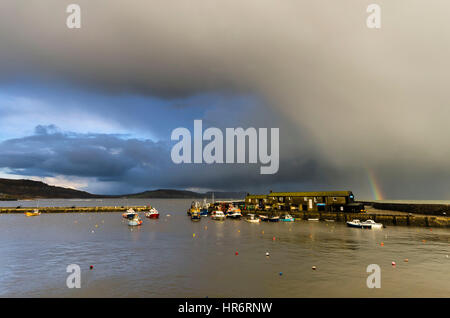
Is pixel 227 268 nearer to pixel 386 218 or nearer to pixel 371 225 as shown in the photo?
pixel 371 225

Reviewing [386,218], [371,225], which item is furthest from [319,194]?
[371,225]

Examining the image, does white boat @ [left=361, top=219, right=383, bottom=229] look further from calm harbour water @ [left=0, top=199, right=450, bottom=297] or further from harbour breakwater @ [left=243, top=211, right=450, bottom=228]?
calm harbour water @ [left=0, top=199, right=450, bottom=297]

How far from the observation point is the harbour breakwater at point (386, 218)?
82000 millimetres

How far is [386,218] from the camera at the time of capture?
298ft

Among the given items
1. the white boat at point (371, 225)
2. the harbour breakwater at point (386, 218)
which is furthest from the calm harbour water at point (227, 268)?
the harbour breakwater at point (386, 218)

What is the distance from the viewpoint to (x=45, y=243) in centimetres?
5738

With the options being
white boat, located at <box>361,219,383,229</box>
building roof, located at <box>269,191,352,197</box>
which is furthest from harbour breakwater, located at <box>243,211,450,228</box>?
white boat, located at <box>361,219,383,229</box>

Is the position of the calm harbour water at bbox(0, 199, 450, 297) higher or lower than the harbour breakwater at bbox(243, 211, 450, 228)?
higher

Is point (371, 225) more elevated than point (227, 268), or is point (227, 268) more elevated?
point (227, 268)

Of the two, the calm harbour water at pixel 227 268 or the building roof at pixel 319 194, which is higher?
the building roof at pixel 319 194

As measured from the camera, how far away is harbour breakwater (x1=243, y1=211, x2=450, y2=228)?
269ft

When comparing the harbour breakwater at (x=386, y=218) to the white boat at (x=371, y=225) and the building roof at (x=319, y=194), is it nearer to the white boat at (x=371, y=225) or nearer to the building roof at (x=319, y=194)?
the building roof at (x=319, y=194)
